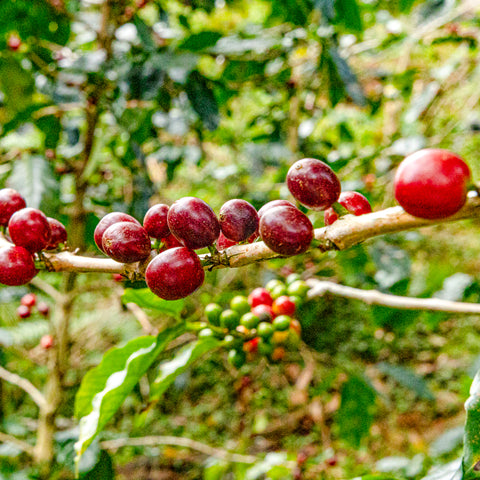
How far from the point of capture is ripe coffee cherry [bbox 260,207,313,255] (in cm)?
44

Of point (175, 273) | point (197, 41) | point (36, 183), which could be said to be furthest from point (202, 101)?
point (175, 273)

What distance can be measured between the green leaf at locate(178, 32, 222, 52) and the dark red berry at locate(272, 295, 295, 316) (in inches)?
34.1

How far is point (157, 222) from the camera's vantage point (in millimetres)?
573

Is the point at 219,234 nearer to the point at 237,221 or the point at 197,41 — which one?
the point at 237,221

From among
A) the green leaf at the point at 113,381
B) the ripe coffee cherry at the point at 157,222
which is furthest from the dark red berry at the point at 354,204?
the green leaf at the point at 113,381

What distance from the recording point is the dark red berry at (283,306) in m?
1.14

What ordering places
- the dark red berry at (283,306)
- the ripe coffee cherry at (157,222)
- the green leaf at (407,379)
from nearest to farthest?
1. the ripe coffee cherry at (157,222)
2. the dark red berry at (283,306)
3. the green leaf at (407,379)

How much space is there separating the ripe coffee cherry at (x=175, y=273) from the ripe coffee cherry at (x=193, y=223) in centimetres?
2

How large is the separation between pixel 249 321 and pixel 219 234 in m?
0.58

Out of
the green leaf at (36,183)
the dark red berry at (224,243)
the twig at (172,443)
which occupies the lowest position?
the twig at (172,443)

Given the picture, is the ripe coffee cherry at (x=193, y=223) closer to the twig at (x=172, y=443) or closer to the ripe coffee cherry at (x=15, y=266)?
the ripe coffee cherry at (x=15, y=266)

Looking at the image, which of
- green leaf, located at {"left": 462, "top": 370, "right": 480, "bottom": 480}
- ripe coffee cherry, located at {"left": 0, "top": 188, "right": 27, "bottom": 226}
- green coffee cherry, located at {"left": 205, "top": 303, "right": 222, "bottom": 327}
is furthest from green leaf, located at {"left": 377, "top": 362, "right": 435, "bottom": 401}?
ripe coffee cherry, located at {"left": 0, "top": 188, "right": 27, "bottom": 226}

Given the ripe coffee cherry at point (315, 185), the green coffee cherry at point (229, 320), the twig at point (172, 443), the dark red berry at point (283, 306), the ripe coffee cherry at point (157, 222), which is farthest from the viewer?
the twig at point (172, 443)

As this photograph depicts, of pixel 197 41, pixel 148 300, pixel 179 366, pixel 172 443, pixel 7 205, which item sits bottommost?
pixel 172 443
